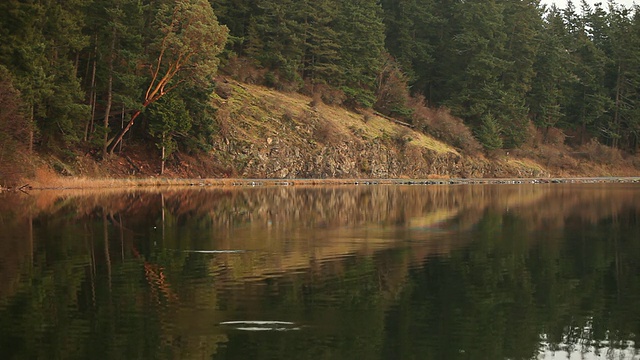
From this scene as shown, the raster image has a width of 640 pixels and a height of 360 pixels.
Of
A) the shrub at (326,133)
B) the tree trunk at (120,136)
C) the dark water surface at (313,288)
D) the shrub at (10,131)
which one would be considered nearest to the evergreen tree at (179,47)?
the tree trunk at (120,136)

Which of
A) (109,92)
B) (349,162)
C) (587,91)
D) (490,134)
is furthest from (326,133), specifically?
(587,91)

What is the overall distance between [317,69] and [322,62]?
14.1 ft

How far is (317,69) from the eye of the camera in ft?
299

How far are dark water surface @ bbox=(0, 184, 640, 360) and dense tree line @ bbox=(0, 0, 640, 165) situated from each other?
1035 inches

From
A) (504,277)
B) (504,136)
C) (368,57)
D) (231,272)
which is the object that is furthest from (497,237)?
(504,136)

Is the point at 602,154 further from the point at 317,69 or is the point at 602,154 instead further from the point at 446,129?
the point at 317,69

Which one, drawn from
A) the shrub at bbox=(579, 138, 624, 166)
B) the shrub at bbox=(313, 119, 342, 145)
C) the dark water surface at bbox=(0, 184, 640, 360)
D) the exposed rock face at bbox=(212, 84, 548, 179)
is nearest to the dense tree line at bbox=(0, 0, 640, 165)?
the exposed rock face at bbox=(212, 84, 548, 179)

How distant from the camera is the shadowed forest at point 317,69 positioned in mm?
57375

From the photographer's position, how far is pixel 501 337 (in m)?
12.8

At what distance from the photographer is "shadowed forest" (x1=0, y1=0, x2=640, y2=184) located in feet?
188

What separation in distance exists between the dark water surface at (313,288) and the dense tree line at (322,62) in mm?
26292

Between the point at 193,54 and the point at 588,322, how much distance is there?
54151 mm

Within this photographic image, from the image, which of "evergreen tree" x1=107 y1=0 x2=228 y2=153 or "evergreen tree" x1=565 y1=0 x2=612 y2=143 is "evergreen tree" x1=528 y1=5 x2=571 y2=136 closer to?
"evergreen tree" x1=565 y1=0 x2=612 y2=143

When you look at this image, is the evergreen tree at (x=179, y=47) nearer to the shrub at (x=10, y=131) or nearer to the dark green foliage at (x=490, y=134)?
the shrub at (x=10, y=131)
